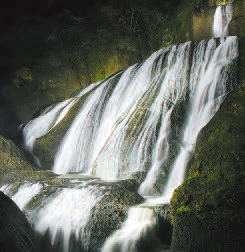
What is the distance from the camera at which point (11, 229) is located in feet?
7.73

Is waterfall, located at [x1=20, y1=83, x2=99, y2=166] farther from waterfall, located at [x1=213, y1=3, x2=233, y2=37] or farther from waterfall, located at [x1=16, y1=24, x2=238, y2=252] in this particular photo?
waterfall, located at [x1=213, y1=3, x2=233, y2=37]

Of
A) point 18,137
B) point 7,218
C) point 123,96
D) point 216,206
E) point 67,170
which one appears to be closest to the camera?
point 216,206

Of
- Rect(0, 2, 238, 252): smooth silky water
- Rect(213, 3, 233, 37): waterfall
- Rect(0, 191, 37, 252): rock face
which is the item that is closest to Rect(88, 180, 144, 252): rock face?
Rect(0, 2, 238, 252): smooth silky water

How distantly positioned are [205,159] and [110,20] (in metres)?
9.53

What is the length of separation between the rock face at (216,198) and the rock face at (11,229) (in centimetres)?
141

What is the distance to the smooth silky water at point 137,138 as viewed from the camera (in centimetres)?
359

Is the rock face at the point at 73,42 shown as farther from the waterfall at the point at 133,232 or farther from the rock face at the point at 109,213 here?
the waterfall at the point at 133,232

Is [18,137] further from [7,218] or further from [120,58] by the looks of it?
[7,218]

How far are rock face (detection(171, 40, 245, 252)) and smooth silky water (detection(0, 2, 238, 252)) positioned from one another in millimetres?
712

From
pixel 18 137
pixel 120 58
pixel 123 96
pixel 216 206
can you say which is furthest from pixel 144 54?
pixel 216 206

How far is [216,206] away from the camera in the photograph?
7.52ft

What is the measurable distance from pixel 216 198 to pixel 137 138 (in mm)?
2875

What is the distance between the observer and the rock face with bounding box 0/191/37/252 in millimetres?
2098

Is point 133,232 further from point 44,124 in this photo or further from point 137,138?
point 44,124
